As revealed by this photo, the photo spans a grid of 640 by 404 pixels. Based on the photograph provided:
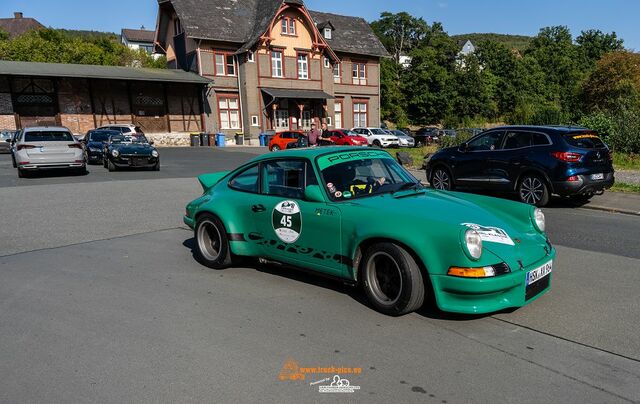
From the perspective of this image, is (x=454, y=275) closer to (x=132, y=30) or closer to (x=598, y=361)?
(x=598, y=361)

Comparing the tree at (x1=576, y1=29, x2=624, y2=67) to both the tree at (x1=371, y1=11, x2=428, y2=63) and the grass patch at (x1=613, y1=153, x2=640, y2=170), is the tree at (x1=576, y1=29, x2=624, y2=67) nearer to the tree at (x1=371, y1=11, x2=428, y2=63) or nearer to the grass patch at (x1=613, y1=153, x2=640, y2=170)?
the tree at (x1=371, y1=11, x2=428, y2=63)

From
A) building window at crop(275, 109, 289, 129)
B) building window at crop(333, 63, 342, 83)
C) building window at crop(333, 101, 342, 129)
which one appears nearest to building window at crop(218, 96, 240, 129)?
building window at crop(275, 109, 289, 129)

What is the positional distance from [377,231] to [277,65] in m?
37.9

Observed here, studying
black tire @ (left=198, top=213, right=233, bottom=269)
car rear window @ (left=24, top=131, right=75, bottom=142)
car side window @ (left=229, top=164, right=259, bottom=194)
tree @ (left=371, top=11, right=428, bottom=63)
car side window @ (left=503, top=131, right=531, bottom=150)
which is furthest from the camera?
tree @ (left=371, top=11, right=428, bottom=63)

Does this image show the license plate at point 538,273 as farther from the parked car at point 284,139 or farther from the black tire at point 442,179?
the parked car at point 284,139

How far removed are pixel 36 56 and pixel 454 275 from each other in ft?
176

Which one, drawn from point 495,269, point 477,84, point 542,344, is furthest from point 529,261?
point 477,84

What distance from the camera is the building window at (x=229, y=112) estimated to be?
3909 centimetres

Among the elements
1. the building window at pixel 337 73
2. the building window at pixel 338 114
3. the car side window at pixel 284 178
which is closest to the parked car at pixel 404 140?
the building window at pixel 338 114

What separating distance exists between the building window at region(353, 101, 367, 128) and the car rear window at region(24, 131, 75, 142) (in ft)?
108

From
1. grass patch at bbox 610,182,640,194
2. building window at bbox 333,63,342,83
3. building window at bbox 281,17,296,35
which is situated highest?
building window at bbox 281,17,296,35

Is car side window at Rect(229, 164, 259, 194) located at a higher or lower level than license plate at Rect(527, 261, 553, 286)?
higher

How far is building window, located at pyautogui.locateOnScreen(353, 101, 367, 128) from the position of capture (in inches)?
1818

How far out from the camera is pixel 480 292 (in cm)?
381
